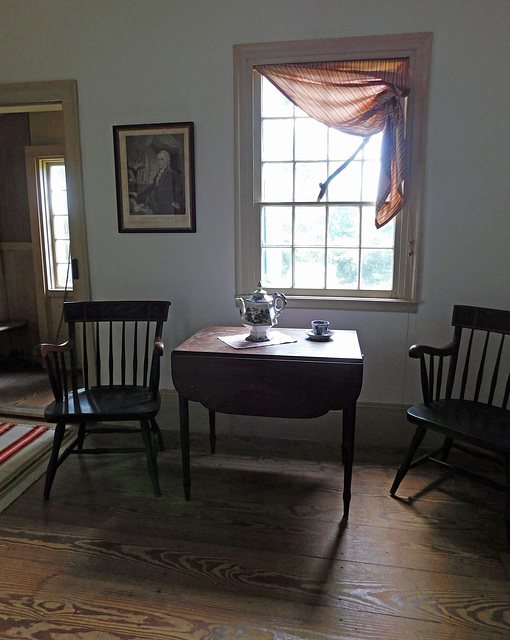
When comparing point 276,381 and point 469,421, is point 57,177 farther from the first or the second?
point 469,421

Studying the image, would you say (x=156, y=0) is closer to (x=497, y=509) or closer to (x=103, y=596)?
(x=103, y=596)

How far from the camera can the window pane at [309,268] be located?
2.68 m

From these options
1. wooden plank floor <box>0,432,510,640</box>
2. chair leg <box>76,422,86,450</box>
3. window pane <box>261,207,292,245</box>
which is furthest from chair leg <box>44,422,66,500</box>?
window pane <box>261,207,292,245</box>

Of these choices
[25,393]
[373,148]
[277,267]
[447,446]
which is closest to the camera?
[447,446]

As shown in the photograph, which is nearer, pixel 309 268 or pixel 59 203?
pixel 309 268

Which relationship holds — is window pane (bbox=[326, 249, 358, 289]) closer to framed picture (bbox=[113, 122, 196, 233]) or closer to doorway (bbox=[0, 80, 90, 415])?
framed picture (bbox=[113, 122, 196, 233])

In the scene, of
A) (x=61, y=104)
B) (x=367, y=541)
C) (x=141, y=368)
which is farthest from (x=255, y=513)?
(x=61, y=104)

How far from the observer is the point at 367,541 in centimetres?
188

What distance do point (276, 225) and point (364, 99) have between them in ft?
2.67

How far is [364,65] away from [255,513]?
7.62ft

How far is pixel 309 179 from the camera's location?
2613 millimetres

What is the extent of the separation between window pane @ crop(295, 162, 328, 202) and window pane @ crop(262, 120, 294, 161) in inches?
4.2

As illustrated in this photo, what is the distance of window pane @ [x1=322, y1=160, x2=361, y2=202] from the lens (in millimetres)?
2562

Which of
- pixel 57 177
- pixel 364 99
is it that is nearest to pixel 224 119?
pixel 364 99
